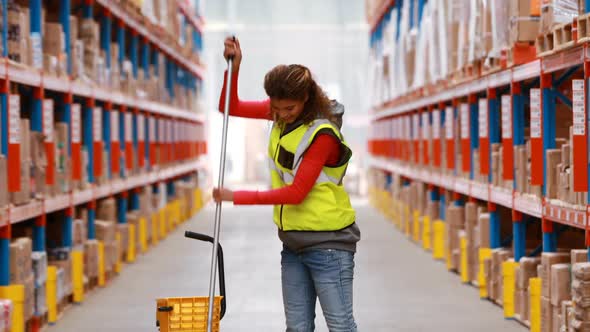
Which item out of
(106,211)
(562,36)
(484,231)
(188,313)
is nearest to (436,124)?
(484,231)

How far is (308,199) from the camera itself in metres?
3.79

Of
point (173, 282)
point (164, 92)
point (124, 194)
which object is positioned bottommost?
point (173, 282)

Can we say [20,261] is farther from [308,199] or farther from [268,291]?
[308,199]

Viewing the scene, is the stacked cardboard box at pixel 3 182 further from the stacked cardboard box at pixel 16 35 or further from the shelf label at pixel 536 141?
the shelf label at pixel 536 141

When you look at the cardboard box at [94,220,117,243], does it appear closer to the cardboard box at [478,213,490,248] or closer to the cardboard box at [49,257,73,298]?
the cardboard box at [49,257,73,298]

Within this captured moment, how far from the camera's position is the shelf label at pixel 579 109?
17.6 feet

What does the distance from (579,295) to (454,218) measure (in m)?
4.57

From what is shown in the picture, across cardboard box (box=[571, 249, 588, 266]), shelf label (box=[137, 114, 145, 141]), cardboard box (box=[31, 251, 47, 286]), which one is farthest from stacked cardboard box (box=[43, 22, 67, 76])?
cardboard box (box=[571, 249, 588, 266])

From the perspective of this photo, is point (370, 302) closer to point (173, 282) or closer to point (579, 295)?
point (173, 282)

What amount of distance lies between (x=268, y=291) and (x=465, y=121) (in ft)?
7.86

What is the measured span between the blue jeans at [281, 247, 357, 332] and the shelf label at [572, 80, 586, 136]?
A: 6.89ft

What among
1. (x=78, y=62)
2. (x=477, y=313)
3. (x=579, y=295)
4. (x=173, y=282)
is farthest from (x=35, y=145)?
(x=579, y=295)

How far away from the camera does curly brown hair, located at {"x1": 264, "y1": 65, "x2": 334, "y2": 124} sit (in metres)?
3.64

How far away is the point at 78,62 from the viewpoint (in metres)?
8.55
